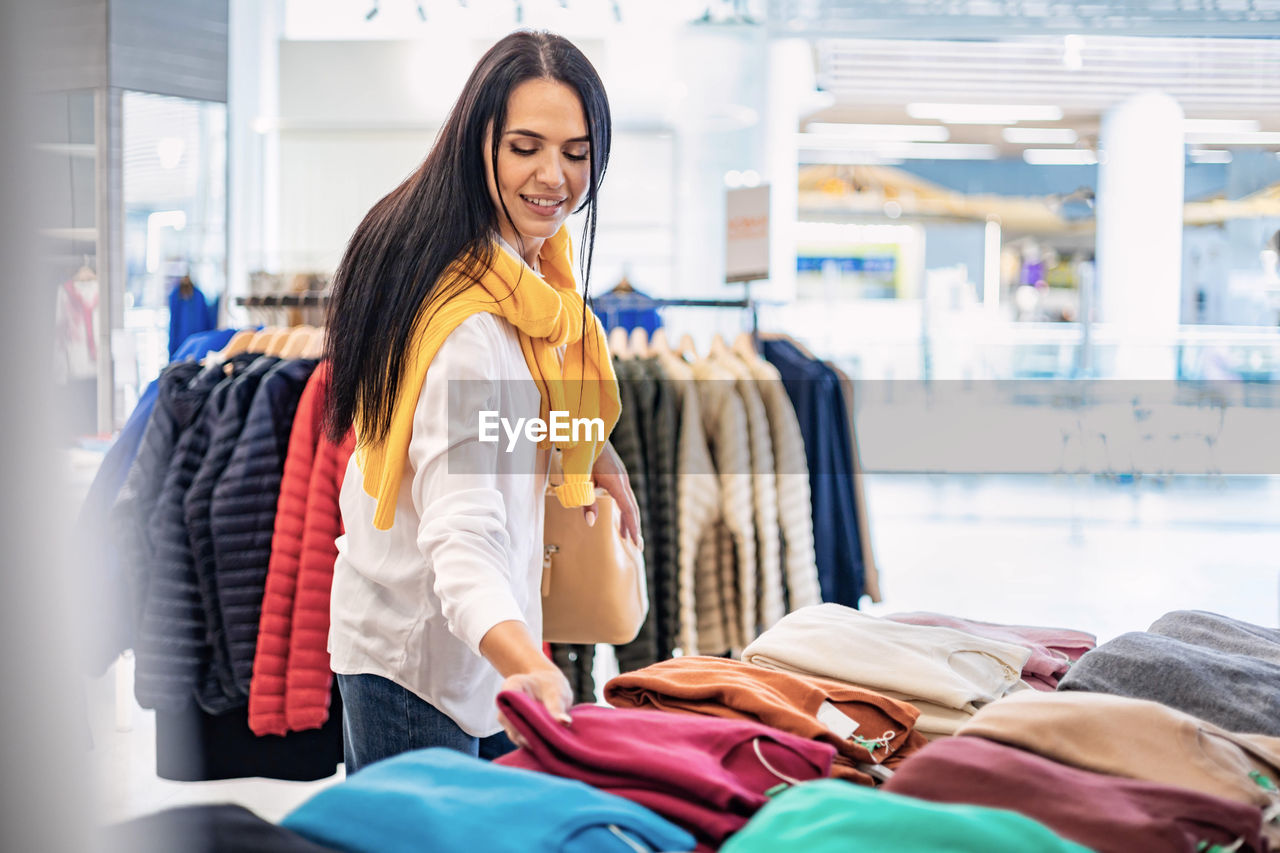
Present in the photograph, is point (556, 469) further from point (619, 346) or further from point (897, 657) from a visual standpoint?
point (619, 346)

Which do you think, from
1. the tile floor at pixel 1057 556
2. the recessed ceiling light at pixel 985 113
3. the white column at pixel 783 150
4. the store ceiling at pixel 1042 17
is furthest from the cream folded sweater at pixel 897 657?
the recessed ceiling light at pixel 985 113

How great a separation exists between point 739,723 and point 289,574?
1.64 metres

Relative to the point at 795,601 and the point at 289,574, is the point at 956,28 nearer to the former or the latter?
the point at 795,601

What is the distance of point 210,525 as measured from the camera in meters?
2.48

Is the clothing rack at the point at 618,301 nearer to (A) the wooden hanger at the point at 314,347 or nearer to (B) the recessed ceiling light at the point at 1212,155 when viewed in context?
(A) the wooden hanger at the point at 314,347

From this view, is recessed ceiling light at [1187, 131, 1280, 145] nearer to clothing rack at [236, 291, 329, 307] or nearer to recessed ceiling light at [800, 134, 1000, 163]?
recessed ceiling light at [800, 134, 1000, 163]

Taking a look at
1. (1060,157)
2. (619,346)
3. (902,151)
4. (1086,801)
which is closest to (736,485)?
(619,346)

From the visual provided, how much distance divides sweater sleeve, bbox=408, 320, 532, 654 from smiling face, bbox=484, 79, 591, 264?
0.53 feet

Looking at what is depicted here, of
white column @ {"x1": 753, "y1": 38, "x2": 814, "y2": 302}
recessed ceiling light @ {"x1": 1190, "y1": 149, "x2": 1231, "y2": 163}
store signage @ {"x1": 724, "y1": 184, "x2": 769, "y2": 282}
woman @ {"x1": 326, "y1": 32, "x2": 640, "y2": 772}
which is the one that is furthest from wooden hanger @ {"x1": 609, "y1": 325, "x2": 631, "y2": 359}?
recessed ceiling light @ {"x1": 1190, "y1": 149, "x2": 1231, "y2": 163}

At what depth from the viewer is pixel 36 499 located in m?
0.52

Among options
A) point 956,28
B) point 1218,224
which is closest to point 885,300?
point 1218,224

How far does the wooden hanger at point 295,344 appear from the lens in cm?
283

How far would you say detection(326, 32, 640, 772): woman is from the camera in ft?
4.17

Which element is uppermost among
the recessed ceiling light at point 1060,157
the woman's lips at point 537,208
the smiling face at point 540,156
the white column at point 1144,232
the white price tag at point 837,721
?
the recessed ceiling light at point 1060,157
